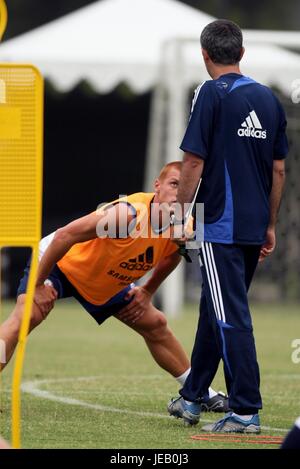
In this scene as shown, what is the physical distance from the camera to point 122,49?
18.8 metres

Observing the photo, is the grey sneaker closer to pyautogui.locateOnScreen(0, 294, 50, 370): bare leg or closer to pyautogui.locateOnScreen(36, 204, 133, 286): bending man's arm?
pyautogui.locateOnScreen(0, 294, 50, 370): bare leg

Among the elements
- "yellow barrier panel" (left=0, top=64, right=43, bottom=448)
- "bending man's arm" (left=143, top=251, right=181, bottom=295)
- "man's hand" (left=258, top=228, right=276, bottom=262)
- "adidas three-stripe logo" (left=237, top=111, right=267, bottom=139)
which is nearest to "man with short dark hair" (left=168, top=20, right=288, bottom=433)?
"adidas three-stripe logo" (left=237, top=111, right=267, bottom=139)

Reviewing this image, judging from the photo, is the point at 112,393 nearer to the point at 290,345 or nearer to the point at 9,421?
the point at 9,421

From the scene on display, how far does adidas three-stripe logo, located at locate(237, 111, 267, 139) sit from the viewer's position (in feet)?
22.9

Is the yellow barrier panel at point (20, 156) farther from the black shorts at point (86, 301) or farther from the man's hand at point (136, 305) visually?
the man's hand at point (136, 305)

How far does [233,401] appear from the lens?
6.98 m

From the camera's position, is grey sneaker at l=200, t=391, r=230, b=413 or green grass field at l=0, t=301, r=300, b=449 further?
grey sneaker at l=200, t=391, r=230, b=413

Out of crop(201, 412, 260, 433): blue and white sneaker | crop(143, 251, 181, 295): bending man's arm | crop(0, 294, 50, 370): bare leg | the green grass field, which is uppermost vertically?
crop(143, 251, 181, 295): bending man's arm

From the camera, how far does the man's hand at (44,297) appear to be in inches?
305

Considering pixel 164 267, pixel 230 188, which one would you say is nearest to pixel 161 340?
pixel 164 267

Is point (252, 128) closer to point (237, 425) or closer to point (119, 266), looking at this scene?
point (119, 266)

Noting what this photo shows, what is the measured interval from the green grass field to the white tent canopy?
4087 millimetres

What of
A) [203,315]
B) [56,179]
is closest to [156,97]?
[56,179]

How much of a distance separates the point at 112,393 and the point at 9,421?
5.86ft
